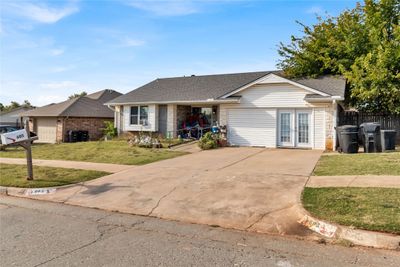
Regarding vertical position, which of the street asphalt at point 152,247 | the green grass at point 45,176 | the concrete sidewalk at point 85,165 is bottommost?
the street asphalt at point 152,247

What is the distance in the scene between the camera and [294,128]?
17344 millimetres

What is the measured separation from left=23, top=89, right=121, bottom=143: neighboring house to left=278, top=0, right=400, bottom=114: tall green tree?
16.6 meters

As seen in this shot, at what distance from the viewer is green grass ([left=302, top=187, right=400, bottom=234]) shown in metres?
5.26

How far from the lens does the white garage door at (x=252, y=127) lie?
17.9 m

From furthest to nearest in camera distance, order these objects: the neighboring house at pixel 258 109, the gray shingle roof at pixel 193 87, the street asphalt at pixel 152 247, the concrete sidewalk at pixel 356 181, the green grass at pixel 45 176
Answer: the gray shingle roof at pixel 193 87, the neighboring house at pixel 258 109, the green grass at pixel 45 176, the concrete sidewalk at pixel 356 181, the street asphalt at pixel 152 247

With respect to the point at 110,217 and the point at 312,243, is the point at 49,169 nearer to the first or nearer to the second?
the point at 110,217

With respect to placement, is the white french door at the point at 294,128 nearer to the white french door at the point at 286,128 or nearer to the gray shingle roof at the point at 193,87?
the white french door at the point at 286,128

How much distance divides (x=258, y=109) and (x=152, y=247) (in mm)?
14194

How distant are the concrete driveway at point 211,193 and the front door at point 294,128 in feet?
15.7

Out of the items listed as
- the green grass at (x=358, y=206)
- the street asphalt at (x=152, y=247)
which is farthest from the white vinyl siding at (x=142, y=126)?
the green grass at (x=358, y=206)

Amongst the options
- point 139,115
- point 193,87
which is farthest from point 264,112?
point 139,115

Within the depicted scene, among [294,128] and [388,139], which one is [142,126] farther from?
[388,139]

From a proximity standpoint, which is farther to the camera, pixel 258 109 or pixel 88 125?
pixel 88 125

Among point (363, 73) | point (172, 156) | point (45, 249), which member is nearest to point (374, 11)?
point (363, 73)
